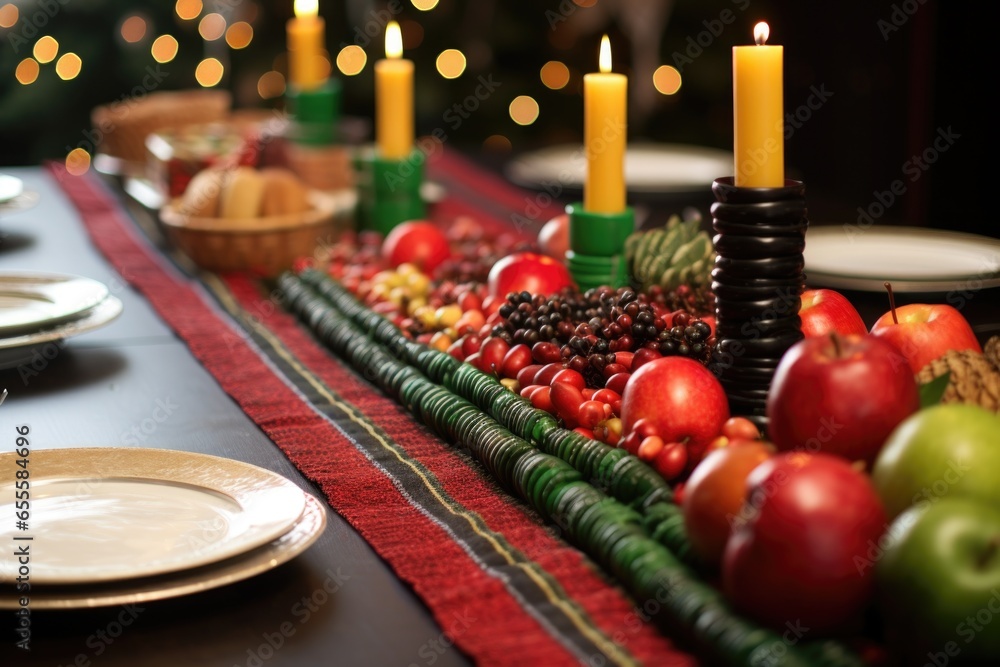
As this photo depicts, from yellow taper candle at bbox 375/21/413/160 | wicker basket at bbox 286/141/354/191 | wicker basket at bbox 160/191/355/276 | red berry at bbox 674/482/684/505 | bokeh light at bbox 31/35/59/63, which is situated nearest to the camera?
red berry at bbox 674/482/684/505

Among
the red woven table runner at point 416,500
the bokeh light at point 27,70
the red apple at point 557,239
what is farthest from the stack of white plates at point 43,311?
the bokeh light at point 27,70

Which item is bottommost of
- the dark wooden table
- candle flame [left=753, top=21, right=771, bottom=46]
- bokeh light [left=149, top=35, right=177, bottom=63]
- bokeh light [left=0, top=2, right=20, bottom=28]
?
the dark wooden table

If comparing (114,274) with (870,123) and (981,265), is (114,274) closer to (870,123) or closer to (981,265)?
(981,265)

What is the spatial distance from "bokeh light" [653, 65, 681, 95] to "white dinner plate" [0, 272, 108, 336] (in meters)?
3.00

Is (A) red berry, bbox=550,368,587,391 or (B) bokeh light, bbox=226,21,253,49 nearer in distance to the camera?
(A) red berry, bbox=550,368,587,391

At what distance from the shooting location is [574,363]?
108cm

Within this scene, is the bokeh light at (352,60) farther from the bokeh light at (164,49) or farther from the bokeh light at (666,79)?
the bokeh light at (666,79)

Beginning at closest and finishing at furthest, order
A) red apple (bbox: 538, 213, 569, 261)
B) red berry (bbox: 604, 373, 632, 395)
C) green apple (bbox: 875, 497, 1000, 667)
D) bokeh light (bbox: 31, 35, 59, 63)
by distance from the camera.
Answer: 1. green apple (bbox: 875, 497, 1000, 667)
2. red berry (bbox: 604, 373, 632, 395)
3. red apple (bbox: 538, 213, 569, 261)
4. bokeh light (bbox: 31, 35, 59, 63)

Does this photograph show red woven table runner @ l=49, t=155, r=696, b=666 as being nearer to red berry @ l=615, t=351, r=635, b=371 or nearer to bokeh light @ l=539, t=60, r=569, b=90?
red berry @ l=615, t=351, r=635, b=371

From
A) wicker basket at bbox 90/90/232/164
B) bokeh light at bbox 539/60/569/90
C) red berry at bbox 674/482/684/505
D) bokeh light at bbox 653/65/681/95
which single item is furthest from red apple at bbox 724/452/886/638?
bokeh light at bbox 539/60/569/90

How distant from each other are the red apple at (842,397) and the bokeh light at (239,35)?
380 cm

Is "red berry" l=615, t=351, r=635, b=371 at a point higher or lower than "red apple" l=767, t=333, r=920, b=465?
lower

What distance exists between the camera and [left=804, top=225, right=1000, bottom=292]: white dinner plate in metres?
1.28

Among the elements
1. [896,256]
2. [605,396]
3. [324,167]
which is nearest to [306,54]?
[324,167]
